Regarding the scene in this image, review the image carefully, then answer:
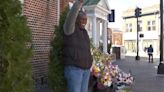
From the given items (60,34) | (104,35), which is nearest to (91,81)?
(60,34)

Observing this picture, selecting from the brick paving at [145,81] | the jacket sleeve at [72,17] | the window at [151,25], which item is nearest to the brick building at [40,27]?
the brick paving at [145,81]

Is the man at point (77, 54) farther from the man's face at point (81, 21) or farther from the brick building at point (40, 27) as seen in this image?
the brick building at point (40, 27)

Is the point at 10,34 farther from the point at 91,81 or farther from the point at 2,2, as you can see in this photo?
the point at 91,81

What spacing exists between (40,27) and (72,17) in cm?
496

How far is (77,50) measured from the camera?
18.6ft

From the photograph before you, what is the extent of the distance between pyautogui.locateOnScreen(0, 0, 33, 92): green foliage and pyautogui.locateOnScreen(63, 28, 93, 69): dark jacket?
1531 millimetres

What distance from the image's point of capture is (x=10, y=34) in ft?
13.1

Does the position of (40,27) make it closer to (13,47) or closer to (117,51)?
(13,47)

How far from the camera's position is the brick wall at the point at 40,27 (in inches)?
388

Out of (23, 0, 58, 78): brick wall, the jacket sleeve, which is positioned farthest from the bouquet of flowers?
(23, 0, 58, 78): brick wall

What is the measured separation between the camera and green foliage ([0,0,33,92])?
394 centimetres

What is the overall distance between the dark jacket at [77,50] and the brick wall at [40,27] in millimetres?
3953

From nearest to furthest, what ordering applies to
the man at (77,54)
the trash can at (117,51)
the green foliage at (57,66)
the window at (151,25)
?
the man at (77,54) → the green foliage at (57,66) → the trash can at (117,51) → the window at (151,25)

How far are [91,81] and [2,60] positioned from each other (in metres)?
3.27
